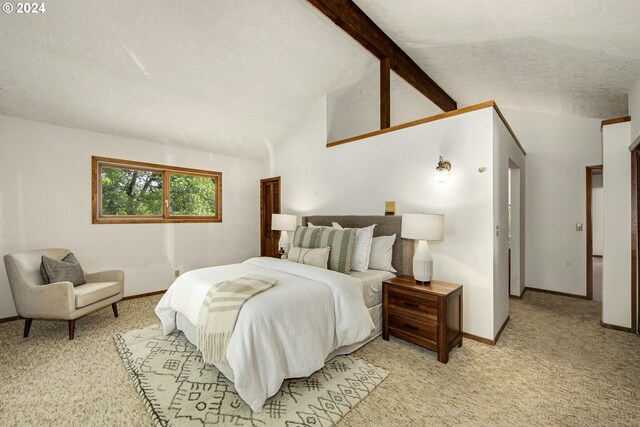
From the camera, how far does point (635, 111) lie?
2.86 meters

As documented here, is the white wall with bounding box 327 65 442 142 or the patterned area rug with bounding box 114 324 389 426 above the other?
the white wall with bounding box 327 65 442 142

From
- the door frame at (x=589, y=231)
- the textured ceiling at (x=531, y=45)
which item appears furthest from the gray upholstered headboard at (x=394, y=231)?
the door frame at (x=589, y=231)

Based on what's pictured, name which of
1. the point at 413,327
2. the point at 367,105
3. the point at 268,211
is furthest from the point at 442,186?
the point at 268,211

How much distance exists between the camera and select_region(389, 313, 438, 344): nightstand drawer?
2363mm

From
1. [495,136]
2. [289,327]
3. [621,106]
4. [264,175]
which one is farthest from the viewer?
[264,175]

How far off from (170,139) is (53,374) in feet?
10.7

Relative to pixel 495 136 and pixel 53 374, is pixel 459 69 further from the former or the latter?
pixel 53 374

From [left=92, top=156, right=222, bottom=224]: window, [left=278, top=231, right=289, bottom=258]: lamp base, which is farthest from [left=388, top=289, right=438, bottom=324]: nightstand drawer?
[left=92, top=156, right=222, bottom=224]: window

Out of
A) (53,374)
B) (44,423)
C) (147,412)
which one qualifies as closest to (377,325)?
(147,412)

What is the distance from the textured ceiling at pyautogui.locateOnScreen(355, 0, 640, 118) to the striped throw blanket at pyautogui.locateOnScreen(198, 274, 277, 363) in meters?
2.89

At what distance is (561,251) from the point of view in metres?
4.32

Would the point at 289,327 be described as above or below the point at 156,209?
below

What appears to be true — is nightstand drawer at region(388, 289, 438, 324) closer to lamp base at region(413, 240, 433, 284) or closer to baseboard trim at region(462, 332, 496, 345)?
lamp base at region(413, 240, 433, 284)

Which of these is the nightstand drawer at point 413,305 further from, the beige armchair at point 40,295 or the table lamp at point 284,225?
the beige armchair at point 40,295
